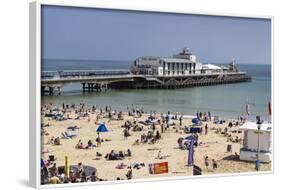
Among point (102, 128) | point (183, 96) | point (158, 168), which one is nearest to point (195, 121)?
point (183, 96)

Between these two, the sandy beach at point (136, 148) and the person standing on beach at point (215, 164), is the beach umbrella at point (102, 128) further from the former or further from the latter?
the person standing on beach at point (215, 164)

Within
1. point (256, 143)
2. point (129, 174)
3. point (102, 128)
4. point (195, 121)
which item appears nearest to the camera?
point (102, 128)

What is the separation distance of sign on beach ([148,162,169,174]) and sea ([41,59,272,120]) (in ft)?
2.26

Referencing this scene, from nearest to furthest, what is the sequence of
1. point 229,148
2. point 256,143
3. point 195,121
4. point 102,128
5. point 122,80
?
point 102,128 < point 122,80 < point 195,121 < point 229,148 < point 256,143

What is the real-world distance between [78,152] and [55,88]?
820mm

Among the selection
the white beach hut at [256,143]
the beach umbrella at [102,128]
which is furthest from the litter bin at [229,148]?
the beach umbrella at [102,128]

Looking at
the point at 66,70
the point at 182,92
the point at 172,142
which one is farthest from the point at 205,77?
the point at 66,70

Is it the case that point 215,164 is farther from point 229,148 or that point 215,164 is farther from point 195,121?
point 195,121

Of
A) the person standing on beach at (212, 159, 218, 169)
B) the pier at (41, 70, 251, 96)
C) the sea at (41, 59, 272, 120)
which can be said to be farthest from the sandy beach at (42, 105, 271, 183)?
the pier at (41, 70, 251, 96)

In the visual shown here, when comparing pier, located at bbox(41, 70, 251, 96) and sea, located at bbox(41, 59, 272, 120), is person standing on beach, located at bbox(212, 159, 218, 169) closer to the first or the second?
sea, located at bbox(41, 59, 272, 120)

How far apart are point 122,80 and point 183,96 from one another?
0.93 m

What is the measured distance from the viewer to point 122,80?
27.4ft

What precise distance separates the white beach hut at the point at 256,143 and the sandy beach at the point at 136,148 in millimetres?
89

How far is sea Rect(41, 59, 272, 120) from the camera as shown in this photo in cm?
796
